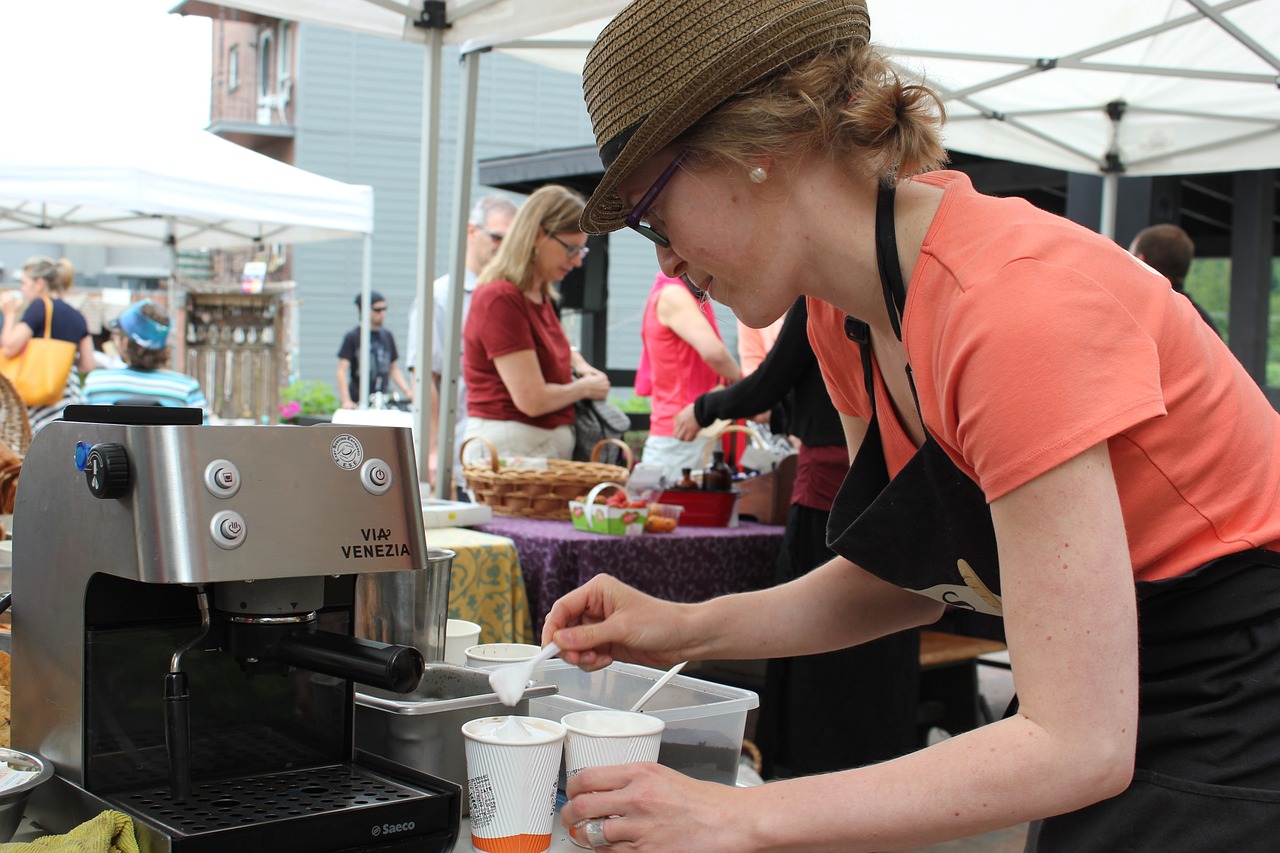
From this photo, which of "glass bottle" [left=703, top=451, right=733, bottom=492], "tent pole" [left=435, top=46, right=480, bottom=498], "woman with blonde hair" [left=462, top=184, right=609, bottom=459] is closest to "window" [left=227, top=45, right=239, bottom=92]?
"tent pole" [left=435, top=46, right=480, bottom=498]

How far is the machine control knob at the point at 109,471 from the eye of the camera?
94cm

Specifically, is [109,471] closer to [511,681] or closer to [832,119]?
[511,681]

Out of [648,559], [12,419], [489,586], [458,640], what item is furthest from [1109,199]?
[458,640]

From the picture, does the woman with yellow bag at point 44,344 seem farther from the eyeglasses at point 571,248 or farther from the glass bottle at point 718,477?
the glass bottle at point 718,477

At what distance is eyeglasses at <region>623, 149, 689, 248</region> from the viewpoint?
1.08 meters

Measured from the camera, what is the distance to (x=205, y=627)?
1032 millimetres

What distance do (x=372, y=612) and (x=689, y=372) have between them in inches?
125

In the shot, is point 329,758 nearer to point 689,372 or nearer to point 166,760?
point 166,760

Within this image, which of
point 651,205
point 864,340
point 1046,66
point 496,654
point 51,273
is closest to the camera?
point 651,205

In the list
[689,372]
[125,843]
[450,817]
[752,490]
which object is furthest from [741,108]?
[689,372]

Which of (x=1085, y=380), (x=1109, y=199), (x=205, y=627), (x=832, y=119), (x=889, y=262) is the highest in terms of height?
(x=1109, y=199)

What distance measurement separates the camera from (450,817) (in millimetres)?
1045

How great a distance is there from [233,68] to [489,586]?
20.2 meters

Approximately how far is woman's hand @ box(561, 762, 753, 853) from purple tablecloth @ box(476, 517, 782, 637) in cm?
202
